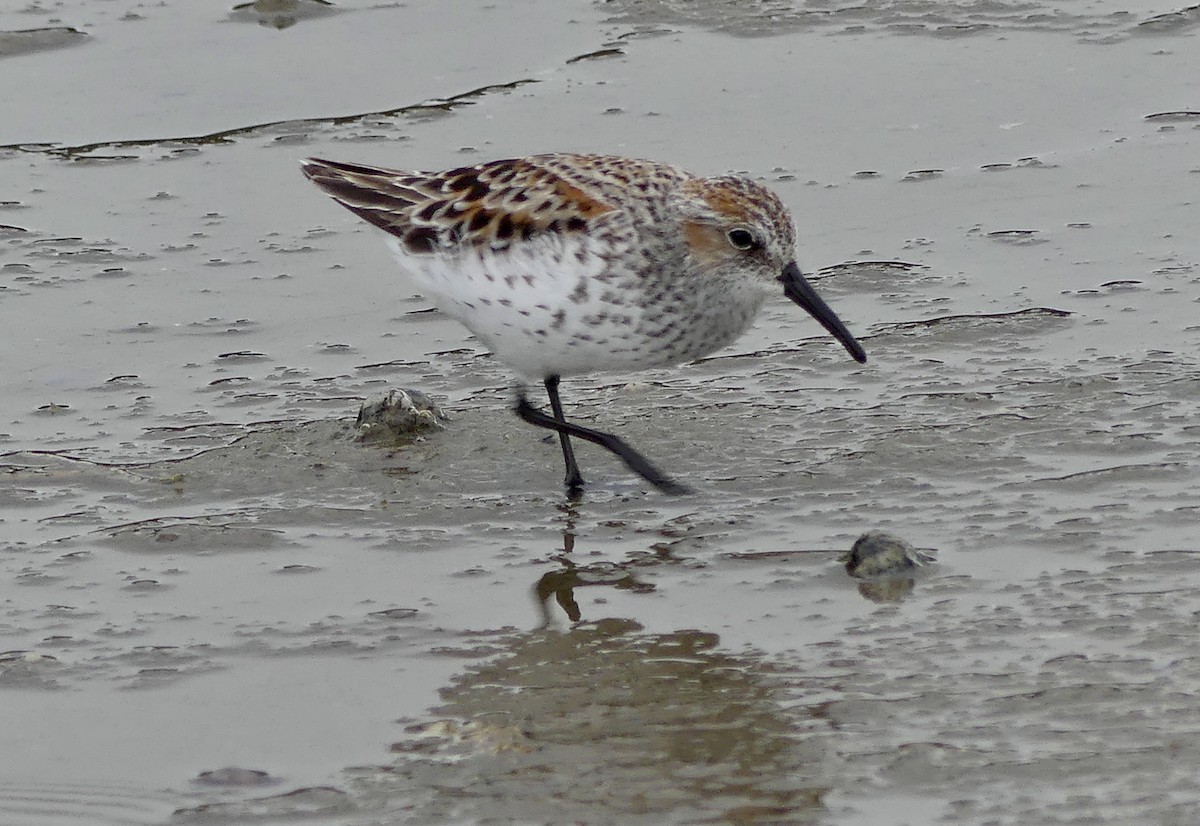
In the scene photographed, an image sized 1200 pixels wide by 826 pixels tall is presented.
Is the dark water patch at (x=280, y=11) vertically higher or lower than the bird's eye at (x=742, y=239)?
higher

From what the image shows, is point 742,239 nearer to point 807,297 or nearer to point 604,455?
point 807,297

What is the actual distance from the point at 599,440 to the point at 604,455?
43cm

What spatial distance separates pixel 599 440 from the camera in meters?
6.85

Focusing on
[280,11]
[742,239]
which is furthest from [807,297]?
[280,11]

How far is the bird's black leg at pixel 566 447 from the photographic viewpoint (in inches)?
271

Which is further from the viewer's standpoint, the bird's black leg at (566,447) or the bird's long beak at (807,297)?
the bird's black leg at (566,447)

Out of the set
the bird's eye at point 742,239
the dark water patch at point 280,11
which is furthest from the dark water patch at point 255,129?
the bird's eye at point 742,239

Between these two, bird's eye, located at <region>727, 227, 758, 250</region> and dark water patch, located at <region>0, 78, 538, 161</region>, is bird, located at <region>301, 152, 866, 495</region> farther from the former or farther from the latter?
dark water patch, located at <region>0, 78, 538, 161</region>

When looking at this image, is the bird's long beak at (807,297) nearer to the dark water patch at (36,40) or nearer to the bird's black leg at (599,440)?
the bird's black leg at (599,440)

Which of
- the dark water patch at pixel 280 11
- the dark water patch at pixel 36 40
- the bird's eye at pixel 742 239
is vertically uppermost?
the dark water patch at pixel 280 11

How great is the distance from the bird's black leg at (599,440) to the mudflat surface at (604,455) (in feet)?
0.27

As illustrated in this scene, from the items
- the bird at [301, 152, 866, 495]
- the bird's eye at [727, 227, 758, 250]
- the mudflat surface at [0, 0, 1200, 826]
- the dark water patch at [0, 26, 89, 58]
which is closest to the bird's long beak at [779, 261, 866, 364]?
the bird at [301, 152, 866, 495]

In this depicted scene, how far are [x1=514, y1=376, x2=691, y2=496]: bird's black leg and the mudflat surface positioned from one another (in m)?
0.08

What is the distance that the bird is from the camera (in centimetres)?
645
